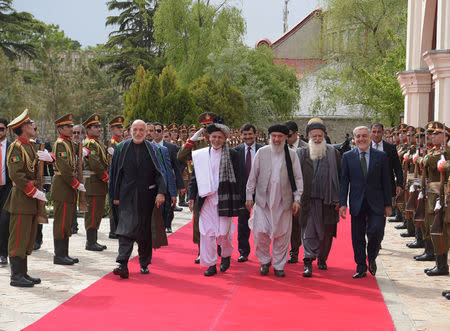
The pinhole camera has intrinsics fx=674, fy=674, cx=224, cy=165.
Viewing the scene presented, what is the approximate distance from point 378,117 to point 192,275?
30.4m

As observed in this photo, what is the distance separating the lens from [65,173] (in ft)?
30.5

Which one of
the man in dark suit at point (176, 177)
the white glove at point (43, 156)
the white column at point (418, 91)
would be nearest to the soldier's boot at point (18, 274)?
the white glove at point (43, 156)

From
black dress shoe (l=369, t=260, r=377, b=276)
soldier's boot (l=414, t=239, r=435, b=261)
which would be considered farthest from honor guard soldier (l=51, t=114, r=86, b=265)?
soldier's boot (l=414, t=239, r=435, b=261)

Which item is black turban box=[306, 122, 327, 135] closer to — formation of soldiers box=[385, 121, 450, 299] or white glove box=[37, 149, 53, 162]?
formation of soldiers box=[385, 121, 450, 299]

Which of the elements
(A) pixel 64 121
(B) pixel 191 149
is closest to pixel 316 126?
(B) pixel 191 149

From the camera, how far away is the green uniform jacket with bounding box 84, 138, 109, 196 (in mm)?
10695

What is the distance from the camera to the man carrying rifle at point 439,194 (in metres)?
8.35

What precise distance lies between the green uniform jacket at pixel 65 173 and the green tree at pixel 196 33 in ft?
106

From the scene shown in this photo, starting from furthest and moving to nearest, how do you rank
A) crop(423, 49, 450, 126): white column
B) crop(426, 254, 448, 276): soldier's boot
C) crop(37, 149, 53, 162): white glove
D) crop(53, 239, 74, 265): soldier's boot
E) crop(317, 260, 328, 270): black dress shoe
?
crop(423, 49, 450, 126): white column < crop(53, 239, 74, 265): soldier's boot < crop(317, 260, 328, 270): black dress shoe < crop(426, 254, 448, 276): soldier's boot < crop(37, 149, 53, 162): white glove

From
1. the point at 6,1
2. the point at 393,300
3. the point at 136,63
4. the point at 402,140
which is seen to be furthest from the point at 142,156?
the point at 136,63

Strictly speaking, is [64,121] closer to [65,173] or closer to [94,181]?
[65,173]

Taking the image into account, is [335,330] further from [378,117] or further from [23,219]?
[378,117]

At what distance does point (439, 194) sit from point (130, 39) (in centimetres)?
4395

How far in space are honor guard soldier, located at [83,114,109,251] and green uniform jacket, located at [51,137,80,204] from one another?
1.11 metres
